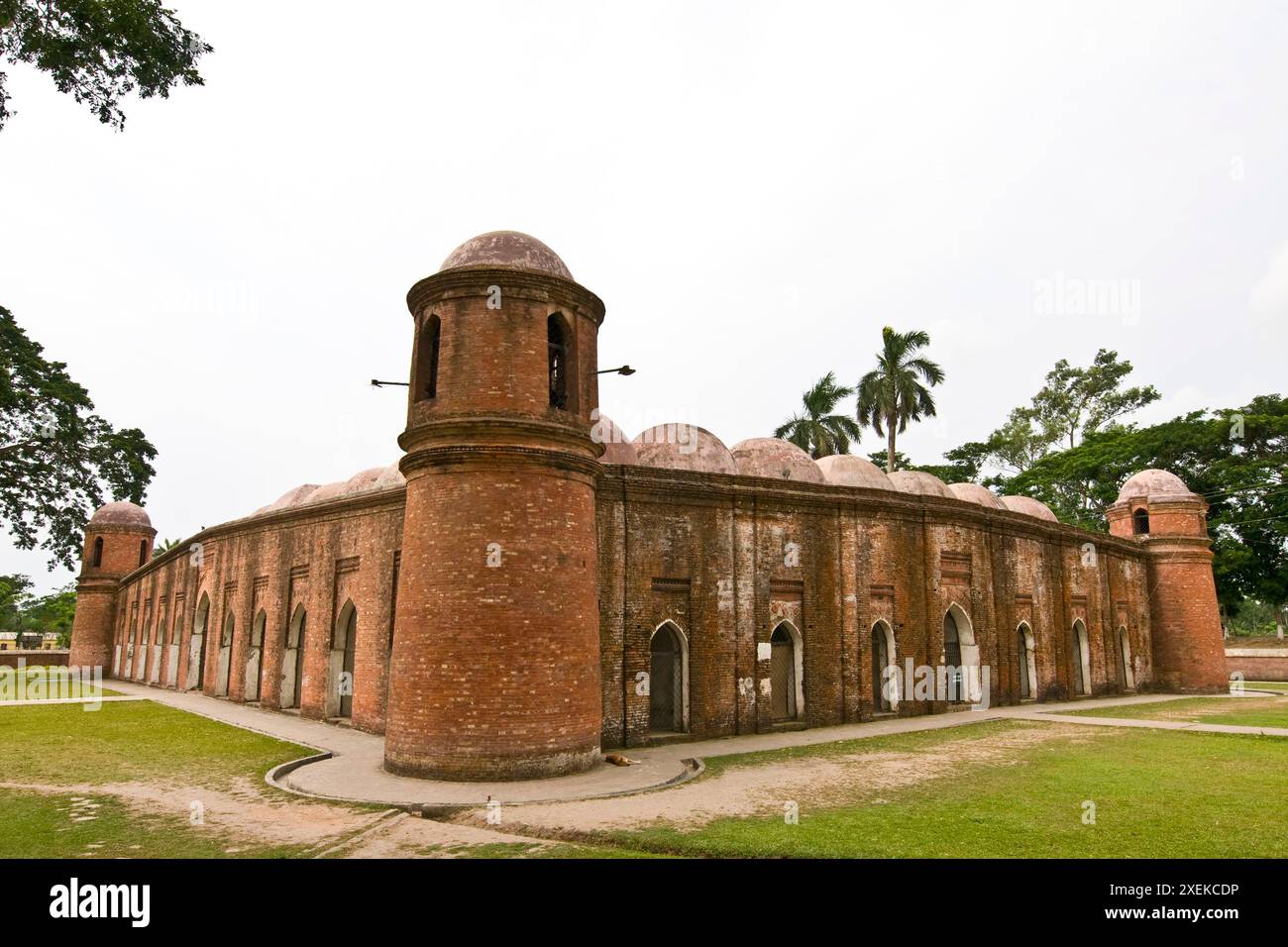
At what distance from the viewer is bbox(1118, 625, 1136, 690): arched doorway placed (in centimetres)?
2608

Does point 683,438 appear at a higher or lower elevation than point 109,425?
lower

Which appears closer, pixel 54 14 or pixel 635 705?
pixel 54 14

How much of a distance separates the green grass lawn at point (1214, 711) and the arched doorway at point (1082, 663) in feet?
6.53

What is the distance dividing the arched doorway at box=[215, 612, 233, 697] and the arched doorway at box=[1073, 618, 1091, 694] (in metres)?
24.5

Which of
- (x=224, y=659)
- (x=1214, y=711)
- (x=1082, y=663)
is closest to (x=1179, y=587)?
(x=1082, y=663)

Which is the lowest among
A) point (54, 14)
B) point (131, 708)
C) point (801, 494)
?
point (131, 708)

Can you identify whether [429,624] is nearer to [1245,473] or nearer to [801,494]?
[801,494]

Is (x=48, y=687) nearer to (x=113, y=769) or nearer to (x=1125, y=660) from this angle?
(x=113, y=769)

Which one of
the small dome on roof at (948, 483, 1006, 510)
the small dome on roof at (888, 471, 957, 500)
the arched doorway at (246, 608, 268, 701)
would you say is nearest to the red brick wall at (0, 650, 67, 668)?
the arched doorway at (246, 608, 268, 701)

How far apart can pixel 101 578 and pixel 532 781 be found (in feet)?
112

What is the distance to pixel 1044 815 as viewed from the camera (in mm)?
8695

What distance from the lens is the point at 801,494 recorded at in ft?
57.7

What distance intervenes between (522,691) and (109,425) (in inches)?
1034

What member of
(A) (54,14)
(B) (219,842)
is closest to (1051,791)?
(B) (219,842)
